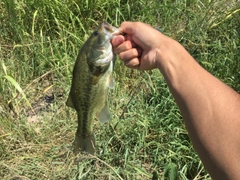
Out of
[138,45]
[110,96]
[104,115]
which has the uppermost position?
[138,45]

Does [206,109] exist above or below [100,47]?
below

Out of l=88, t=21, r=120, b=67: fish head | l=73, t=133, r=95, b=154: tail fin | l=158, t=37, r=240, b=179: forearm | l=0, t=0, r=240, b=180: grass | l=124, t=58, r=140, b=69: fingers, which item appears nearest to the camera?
l=158, t=37, r=240, b=179: forearm

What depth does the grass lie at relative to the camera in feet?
9.65

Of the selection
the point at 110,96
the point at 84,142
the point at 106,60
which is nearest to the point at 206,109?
the point at 106,60

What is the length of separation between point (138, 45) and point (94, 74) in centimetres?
35

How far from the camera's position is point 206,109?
1.57m

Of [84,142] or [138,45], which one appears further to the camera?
[84,142]

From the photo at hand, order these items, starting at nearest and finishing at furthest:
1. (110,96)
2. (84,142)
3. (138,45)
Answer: (138,45), (84,142), (110,96)

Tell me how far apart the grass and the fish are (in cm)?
46

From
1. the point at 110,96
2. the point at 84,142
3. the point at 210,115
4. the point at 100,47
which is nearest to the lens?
the point at 210,115

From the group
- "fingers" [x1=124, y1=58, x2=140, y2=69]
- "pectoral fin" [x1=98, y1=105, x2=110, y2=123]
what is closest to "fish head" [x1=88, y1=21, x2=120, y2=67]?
"fingers" [x1=124, y1=58, x2=140, y2=69]

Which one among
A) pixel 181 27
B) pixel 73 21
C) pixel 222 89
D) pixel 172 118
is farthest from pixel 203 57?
pixel 222 89

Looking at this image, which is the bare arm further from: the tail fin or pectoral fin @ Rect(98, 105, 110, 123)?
the tail fin

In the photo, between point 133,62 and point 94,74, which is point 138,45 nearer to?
point 133,62
